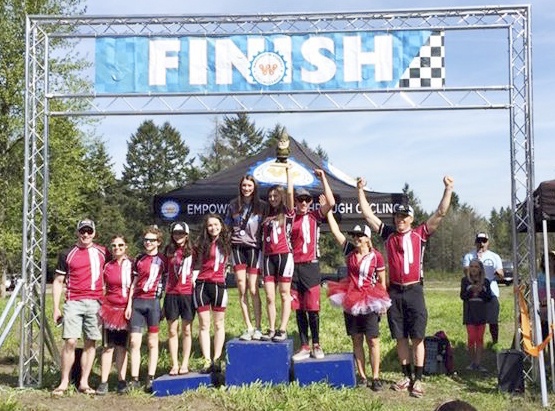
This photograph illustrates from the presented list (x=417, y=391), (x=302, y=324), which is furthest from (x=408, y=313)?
(x=302, y=324)

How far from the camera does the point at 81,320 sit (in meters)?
7.60

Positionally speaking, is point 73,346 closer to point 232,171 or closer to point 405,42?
point 232,171

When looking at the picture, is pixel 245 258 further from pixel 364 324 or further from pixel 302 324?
pixel 364 324

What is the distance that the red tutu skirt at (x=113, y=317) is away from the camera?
7.46 meters

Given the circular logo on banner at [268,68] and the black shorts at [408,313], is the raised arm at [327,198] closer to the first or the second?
the black shorts at [408,313]

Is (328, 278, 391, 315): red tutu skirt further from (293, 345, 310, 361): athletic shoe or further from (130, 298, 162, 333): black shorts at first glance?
(130, 298, 162, 333): black shorts

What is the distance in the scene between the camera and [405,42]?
8.48m

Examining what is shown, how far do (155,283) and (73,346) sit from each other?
1.15 meters

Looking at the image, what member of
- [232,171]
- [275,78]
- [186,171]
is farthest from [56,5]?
[186,171]

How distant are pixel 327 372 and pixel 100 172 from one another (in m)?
23.4

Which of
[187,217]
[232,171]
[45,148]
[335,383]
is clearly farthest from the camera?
[232,171]

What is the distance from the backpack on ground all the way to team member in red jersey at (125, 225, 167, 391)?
343 cm

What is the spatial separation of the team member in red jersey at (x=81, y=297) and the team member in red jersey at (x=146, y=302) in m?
0.44

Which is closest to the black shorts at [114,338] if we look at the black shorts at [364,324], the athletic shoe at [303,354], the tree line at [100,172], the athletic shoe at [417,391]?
the athletic shoe at [303,354]
